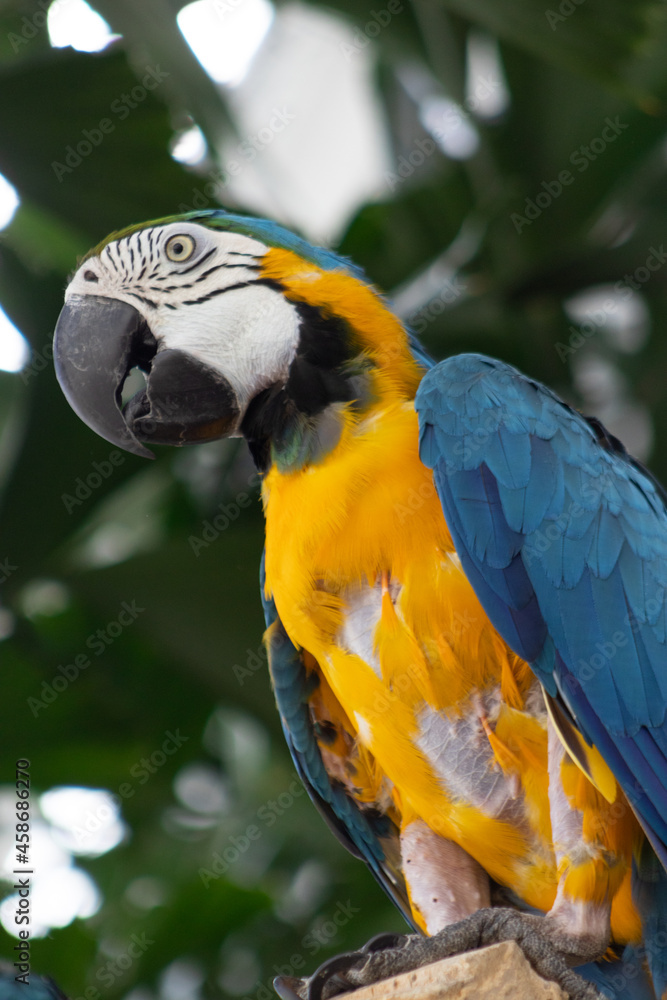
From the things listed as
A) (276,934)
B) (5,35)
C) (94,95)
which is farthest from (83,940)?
(5,35)

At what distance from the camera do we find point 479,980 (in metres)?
1.06

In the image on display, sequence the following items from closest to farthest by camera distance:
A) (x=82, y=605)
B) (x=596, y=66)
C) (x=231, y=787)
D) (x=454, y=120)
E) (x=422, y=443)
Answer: (x=422, y=443), (x=596, y=66), (x=82, y=605), (x=454, y=120), (x=231, y=787)

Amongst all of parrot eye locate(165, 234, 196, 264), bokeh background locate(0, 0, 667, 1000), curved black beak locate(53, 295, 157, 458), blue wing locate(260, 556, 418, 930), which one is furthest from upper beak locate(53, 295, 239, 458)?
bokeh background locate(0, 0, 667, 1000)

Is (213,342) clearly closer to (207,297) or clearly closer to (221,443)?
(207,297)

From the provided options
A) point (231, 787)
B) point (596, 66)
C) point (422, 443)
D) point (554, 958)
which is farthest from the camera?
point (231, 787)

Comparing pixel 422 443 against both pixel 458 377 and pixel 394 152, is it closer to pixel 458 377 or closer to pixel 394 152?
pixel 458 377

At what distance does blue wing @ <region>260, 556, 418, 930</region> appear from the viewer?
1666 millimetres

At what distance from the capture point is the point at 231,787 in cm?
326

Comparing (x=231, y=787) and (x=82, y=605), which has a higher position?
(x=82, y=605)

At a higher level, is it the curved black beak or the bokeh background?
the curved black beak

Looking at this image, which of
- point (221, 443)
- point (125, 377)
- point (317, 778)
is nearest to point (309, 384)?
point (125, 377)

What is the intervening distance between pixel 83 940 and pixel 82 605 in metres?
0.82

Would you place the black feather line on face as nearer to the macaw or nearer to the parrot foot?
the macaw

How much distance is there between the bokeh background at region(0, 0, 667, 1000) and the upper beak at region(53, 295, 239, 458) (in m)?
0.77
